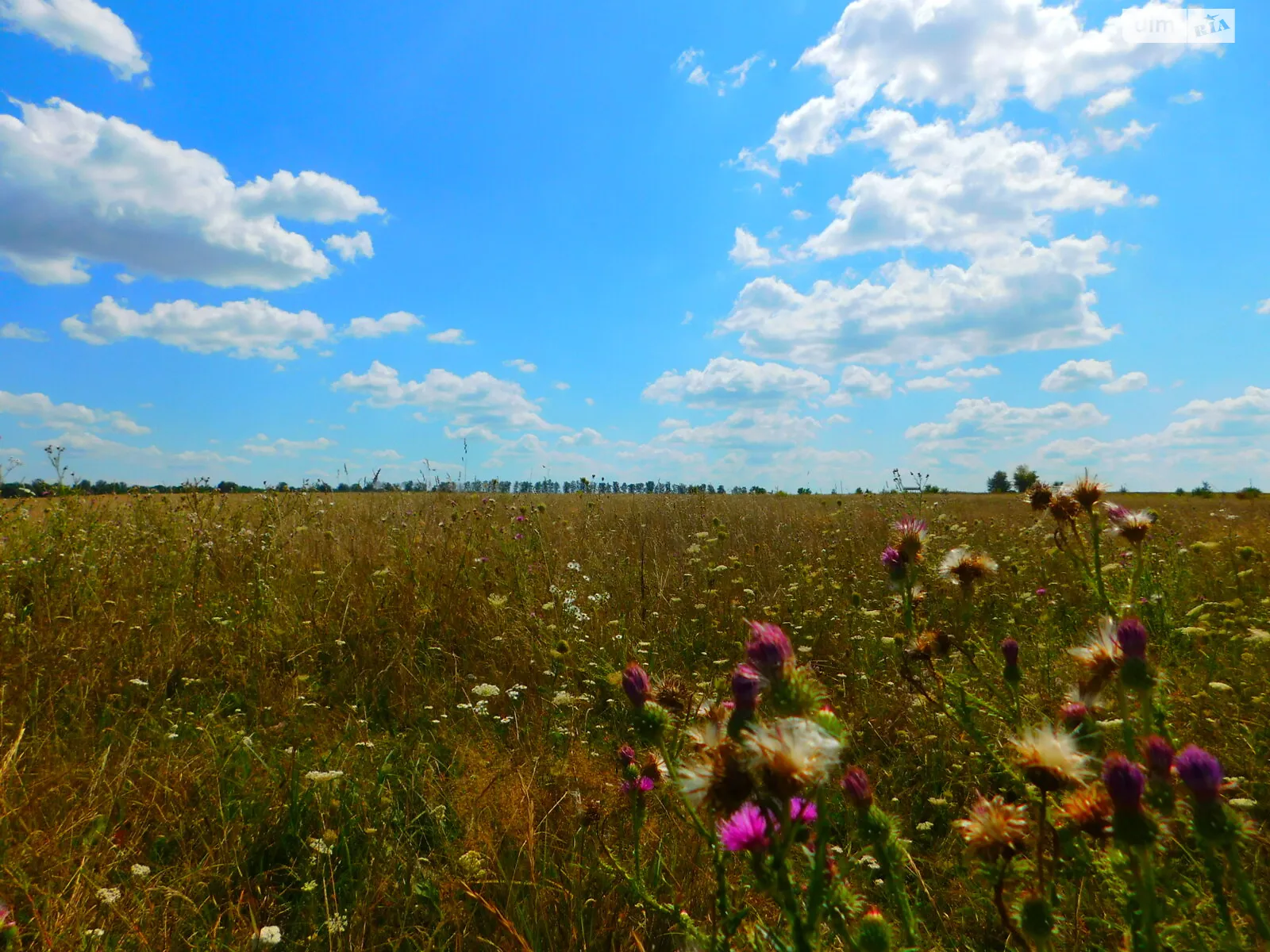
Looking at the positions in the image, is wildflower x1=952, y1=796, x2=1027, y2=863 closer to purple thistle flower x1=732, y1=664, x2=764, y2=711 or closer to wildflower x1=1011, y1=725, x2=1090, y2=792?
wildflower x1=1011, y1=725, x2=1090, y2=792

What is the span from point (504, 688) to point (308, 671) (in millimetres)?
1093

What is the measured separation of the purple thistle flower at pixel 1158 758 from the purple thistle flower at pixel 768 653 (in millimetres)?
550

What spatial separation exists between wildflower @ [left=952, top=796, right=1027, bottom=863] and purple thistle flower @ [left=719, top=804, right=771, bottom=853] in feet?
0.95

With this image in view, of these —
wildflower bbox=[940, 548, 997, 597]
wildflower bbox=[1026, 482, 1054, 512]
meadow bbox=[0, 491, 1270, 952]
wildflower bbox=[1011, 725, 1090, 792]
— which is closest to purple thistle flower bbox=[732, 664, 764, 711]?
meadow bbox=[0, 491, 1270, 952]

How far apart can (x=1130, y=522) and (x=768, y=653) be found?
1802mm

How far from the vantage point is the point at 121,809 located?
2150 mm

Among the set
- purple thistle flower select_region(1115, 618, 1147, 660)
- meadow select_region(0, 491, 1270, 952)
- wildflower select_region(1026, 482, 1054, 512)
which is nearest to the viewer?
meadow select_region(0, 491, 1270, 952)

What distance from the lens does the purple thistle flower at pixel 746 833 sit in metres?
0.93

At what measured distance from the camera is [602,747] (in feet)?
9.20

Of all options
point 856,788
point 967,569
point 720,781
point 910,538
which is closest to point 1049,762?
point 856,788

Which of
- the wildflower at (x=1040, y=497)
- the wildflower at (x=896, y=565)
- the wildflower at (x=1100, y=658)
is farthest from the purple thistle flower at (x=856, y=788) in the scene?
the wildflower at (x=1040, y=497)

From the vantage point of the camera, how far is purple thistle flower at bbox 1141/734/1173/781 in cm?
90

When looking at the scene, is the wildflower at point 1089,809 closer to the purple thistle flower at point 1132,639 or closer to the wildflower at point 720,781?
the purple thistle flower at point 1132,639

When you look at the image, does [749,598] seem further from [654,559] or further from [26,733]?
[26,733]
